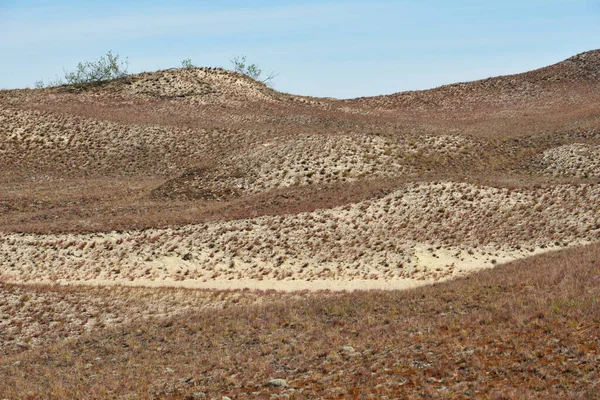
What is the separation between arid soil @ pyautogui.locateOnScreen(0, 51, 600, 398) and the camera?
36.5 meters

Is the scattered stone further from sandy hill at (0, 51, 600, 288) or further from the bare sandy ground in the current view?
sandy hill at (0, 51, 600, 288)

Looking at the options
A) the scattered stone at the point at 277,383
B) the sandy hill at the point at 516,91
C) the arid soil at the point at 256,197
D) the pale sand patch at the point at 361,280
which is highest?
the sandy hill at the point at 516,91

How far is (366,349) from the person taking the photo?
68.4ft

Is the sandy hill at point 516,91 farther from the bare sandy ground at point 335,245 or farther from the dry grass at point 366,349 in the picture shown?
the dry grass at point 366,349

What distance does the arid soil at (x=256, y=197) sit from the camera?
3651 cm

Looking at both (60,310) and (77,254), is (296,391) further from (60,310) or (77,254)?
(77,254)

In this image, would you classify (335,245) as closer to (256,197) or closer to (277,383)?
(256,197)

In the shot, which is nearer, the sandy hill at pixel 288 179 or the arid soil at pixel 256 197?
the arid soil at pixel 256 197

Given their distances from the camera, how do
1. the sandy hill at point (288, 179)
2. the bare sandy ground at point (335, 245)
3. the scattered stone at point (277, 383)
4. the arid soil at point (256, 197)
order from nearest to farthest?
1. the scattered stone at point (277, 383)
2. the arid soil at point (256, 197)
3. the bare sandy ground at point (335, 245)
4. the sandy hill at point (288, 179)

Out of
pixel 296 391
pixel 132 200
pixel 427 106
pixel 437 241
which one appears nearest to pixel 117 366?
pixel 296 391

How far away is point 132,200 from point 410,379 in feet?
142

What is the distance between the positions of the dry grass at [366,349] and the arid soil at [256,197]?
2388 mm

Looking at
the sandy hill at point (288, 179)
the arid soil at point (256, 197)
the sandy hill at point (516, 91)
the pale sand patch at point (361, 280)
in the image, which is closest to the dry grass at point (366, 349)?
the arid soil at point (256, 197)

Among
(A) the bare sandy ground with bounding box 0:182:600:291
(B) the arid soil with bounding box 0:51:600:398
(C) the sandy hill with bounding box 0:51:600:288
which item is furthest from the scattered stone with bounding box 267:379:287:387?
(C) the sandy hill with bounding box 0:51:600:288
